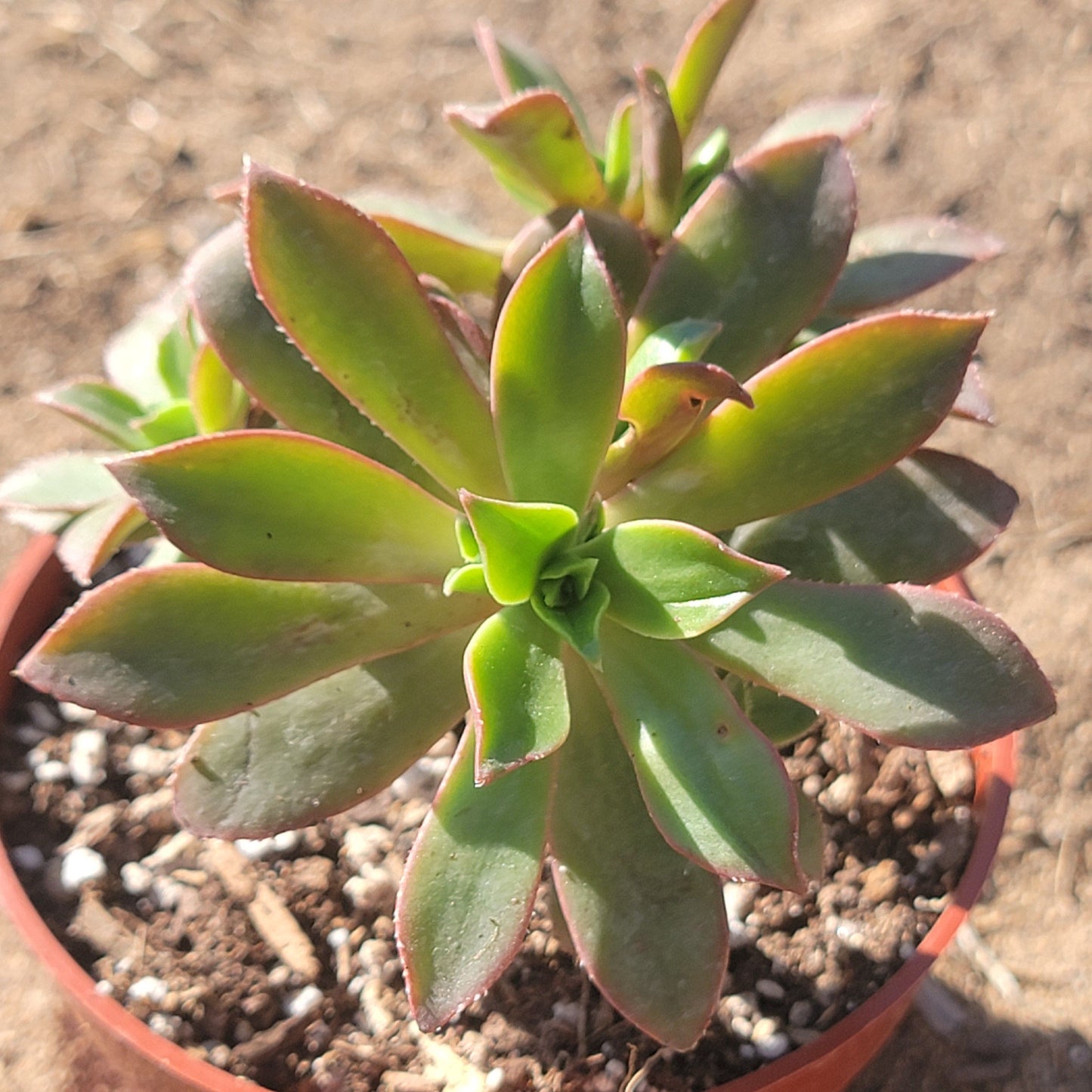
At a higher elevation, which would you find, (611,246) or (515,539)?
(611,246)

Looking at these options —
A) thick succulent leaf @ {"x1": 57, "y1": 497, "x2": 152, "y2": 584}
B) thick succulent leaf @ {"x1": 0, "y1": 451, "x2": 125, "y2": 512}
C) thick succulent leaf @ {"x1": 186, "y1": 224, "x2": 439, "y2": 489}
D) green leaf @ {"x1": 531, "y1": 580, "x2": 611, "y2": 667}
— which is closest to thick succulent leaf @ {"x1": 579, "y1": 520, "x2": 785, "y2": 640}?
green leaf @ {"x1": 531, "y1": 580, "x2": 611, "y2": 667}

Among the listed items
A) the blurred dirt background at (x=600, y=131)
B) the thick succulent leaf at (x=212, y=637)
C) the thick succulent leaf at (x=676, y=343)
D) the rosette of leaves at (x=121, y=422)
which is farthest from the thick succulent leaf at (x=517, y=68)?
the blurred dirt background at (x=600, y=131)

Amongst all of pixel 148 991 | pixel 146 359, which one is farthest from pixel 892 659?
pixel 146 359

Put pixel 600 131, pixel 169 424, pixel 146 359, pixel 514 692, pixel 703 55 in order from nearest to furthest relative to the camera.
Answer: pixel 514 692
pixel 703 55
pixel 169 424
pixel 146 359
pixel 600 131

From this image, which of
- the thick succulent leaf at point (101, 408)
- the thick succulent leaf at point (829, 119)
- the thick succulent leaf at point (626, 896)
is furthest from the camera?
the thick succulent leaf at point (101, 408)

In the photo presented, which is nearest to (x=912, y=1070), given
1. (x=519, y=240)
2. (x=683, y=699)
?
(x=683, y=699)

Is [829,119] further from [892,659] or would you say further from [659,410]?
[892,659]

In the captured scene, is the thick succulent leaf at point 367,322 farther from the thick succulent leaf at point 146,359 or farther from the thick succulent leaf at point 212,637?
the thick succulent leaf at point 146,359
